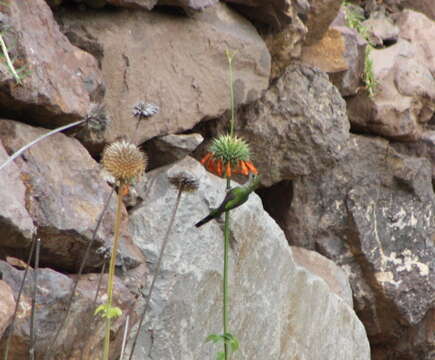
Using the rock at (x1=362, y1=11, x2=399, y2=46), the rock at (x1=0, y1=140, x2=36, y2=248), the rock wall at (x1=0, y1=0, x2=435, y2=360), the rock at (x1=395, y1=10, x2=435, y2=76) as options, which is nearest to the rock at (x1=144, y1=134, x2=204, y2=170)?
the rock wall at (x1=0, y1=0, x2=435, y2=360)

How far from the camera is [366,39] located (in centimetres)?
571

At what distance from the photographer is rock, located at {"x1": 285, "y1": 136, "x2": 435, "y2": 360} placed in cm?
507

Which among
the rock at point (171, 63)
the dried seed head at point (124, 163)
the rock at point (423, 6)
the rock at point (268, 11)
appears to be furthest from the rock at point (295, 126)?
the dried seed head at point (124, 163)

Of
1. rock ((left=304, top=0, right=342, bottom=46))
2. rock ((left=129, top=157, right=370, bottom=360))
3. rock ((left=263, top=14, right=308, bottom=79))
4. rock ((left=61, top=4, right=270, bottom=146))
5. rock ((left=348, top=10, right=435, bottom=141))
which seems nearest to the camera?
rock ((left=129, top=157, right=370, bottom=360))

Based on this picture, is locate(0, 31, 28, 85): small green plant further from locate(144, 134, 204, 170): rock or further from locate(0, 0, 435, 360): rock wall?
locate(144, 134, 204, 170): rock

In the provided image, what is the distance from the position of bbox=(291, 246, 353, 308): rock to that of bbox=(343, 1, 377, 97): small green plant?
1.08 meters

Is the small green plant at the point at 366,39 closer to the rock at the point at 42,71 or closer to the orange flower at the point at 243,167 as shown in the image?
the rock at the point at 42,71

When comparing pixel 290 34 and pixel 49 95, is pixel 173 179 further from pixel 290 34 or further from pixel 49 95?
pixel 290 34

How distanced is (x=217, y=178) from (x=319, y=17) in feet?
4.52

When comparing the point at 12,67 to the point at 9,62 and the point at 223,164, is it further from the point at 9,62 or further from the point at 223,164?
the point at 223,164

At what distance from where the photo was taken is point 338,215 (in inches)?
202

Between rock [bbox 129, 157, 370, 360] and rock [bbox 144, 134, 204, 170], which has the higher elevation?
rock [bbox 144, 134, 204, 170]

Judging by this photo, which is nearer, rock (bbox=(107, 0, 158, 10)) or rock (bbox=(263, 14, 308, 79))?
rock (bbox=(107, 0, 158, 10))

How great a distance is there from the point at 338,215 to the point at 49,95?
8.25ft
